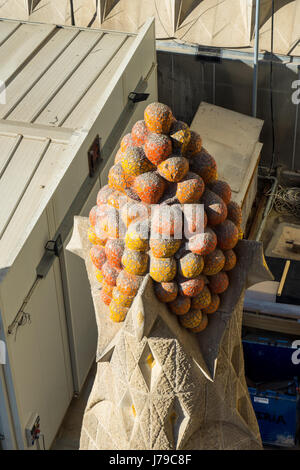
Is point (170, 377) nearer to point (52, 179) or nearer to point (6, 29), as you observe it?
point (52, 179)

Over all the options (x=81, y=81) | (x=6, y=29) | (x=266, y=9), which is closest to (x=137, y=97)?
(x=81, y=81)

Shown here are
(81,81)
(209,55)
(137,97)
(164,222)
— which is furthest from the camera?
(209,55)

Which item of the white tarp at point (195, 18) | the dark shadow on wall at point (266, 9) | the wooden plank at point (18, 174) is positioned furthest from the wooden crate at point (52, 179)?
the dark shadow on wall at point (266, 9)

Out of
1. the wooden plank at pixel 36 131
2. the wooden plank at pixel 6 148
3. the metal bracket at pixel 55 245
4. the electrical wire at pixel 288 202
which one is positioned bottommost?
the electrical wire at pixel 288 202

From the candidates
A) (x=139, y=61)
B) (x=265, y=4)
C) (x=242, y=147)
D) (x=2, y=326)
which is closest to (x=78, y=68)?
(x=139, y=61)

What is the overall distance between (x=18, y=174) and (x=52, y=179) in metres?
0.95

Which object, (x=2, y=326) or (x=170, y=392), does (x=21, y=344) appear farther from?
(x=170, y=392)

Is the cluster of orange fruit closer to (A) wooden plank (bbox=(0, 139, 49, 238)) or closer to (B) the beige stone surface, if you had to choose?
(B) the beige stone surface

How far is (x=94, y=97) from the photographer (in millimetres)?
14945

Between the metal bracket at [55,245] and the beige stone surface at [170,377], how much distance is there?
4.66 metres

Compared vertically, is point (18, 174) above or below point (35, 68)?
below

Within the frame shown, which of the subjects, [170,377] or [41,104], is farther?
[41,104]

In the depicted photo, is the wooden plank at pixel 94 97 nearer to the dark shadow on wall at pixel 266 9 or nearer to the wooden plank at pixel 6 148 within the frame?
the wooden plank at pixel 6 148

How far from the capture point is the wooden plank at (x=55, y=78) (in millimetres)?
14547
